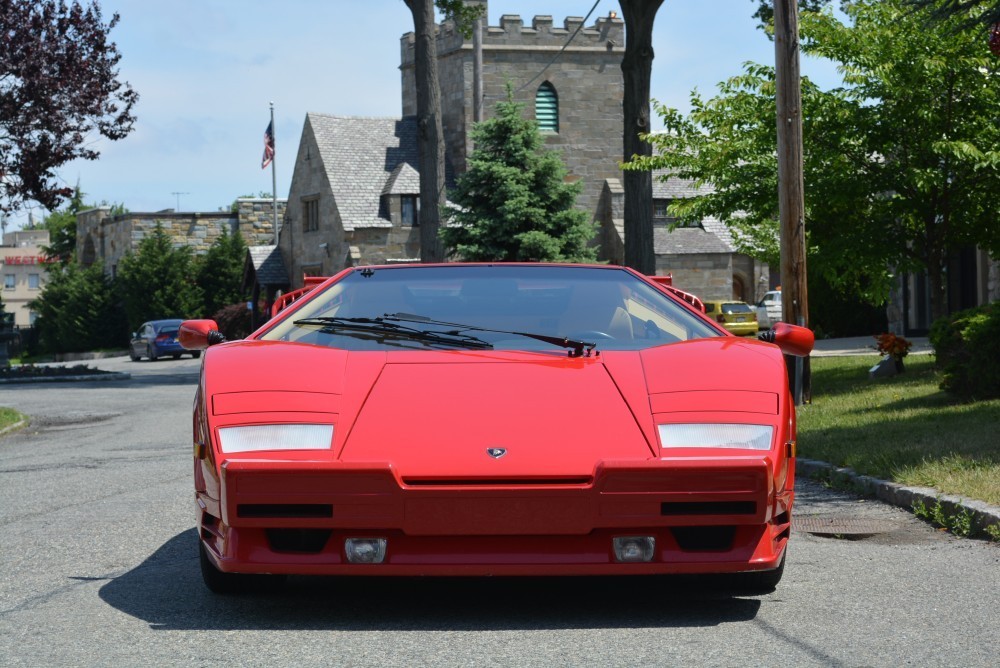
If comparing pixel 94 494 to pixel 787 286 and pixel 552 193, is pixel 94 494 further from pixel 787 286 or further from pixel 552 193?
pixel 552 193

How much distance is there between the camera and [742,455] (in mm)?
4535

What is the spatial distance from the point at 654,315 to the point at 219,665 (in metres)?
2.64

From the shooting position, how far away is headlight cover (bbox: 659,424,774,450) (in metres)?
4.58

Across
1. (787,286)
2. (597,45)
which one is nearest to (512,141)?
(597,45)

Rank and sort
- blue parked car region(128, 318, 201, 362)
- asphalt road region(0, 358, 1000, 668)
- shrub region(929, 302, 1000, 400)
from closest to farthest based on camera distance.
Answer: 1. asphalt road region(0, 358, 1000, 668)
2. shrub region(929, 302, 1000, 400)
3. blue parked car region(128, 318, 201, 362)

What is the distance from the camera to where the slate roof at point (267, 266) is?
58.5 meters

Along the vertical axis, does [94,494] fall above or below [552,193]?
below

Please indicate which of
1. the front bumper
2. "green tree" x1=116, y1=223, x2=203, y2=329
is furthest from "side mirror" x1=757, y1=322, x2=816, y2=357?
"green tree" x1=116, y1=223, x2=203, y2=329

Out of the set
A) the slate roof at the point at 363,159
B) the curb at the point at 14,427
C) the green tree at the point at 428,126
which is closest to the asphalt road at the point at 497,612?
the curb at the point at 14,427

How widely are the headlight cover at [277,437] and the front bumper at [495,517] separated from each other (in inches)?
5.4

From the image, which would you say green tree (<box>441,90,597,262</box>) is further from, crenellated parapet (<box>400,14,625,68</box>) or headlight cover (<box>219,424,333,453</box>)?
headlight cover (<box>219,424,333,453</box>)

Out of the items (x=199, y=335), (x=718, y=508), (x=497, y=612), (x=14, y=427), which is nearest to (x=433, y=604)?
(x=497, y=612)

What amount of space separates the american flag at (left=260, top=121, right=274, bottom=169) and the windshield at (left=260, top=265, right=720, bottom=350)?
49.8m

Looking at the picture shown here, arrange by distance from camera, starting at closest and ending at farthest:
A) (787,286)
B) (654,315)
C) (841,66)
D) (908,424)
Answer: (654,315)
(908,424)
(787,286)
(841,66)
